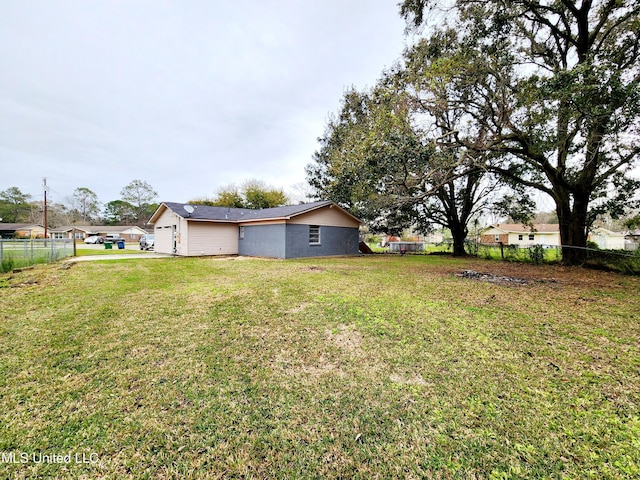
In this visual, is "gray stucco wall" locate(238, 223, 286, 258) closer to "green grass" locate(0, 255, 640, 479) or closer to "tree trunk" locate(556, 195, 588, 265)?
"green grass" locate(0, 255, 640, 479)

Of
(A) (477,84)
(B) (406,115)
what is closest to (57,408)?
(B) (406,115)

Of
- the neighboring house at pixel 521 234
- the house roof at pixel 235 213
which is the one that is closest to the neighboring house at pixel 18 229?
the house roof at pixel 235 213

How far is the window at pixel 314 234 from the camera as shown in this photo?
14610mm

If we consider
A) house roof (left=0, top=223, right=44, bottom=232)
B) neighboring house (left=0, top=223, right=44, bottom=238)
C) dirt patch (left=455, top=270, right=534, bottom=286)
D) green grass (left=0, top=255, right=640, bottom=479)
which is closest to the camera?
green grass (left=0, top=255, right=640, bottom=479)

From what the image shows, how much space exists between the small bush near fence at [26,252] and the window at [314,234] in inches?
451

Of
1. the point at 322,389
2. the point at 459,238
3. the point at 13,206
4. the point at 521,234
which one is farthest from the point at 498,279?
the point at 13,206

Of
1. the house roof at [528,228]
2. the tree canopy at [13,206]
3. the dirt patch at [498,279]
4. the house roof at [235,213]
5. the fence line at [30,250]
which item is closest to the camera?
the dirt patch at [498,279]

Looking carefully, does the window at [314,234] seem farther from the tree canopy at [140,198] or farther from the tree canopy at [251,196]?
the tree canopy at [140,198]

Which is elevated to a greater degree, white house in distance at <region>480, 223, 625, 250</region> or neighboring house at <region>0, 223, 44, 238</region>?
neighboring house at <region>0, 223, 44, 238</region>

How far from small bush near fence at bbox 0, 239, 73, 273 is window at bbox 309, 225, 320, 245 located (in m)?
11.5

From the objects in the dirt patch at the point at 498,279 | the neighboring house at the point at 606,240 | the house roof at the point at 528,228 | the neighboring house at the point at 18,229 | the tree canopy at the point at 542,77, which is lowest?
the dirt patch at the point at 498,279

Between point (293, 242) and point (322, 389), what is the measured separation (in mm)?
11273

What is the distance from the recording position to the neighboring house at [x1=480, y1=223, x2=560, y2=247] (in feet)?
105

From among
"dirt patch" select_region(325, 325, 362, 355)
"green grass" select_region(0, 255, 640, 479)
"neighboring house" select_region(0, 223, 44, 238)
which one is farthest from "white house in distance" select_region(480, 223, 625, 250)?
"neighboring house" select_region(0, 223, 44, 238)
